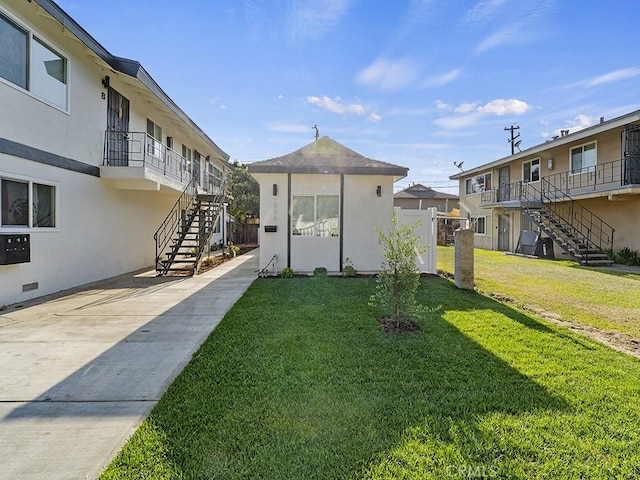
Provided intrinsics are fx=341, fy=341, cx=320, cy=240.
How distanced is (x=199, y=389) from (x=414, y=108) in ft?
55.0

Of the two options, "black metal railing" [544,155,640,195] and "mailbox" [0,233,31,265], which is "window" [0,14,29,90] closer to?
"mailbox" [0,233,31,265]

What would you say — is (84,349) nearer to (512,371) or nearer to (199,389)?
(199,389)

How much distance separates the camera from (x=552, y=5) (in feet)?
30.5

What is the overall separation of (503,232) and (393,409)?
22184 mm

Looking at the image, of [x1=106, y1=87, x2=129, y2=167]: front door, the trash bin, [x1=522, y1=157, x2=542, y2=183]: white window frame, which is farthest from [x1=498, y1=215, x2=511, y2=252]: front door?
[x1=106, y1=87, x2=129, y2=167]: front door

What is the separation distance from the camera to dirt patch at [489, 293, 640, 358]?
4.53 metres

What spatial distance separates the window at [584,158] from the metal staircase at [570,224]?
1.32 meters

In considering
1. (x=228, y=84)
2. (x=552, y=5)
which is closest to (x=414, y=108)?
(x=552, y=5)

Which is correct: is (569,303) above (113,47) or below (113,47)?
below

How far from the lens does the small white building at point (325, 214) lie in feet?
33.7

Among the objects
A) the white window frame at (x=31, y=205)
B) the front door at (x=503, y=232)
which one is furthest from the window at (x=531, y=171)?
the white window frame at (x=31, y=205)

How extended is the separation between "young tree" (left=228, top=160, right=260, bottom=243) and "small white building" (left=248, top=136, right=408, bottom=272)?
50.7 ft

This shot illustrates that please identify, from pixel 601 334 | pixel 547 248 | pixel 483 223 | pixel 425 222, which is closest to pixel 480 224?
pixel 483 223

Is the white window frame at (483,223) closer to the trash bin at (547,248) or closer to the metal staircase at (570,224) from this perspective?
the metal staircase at (570,224)
